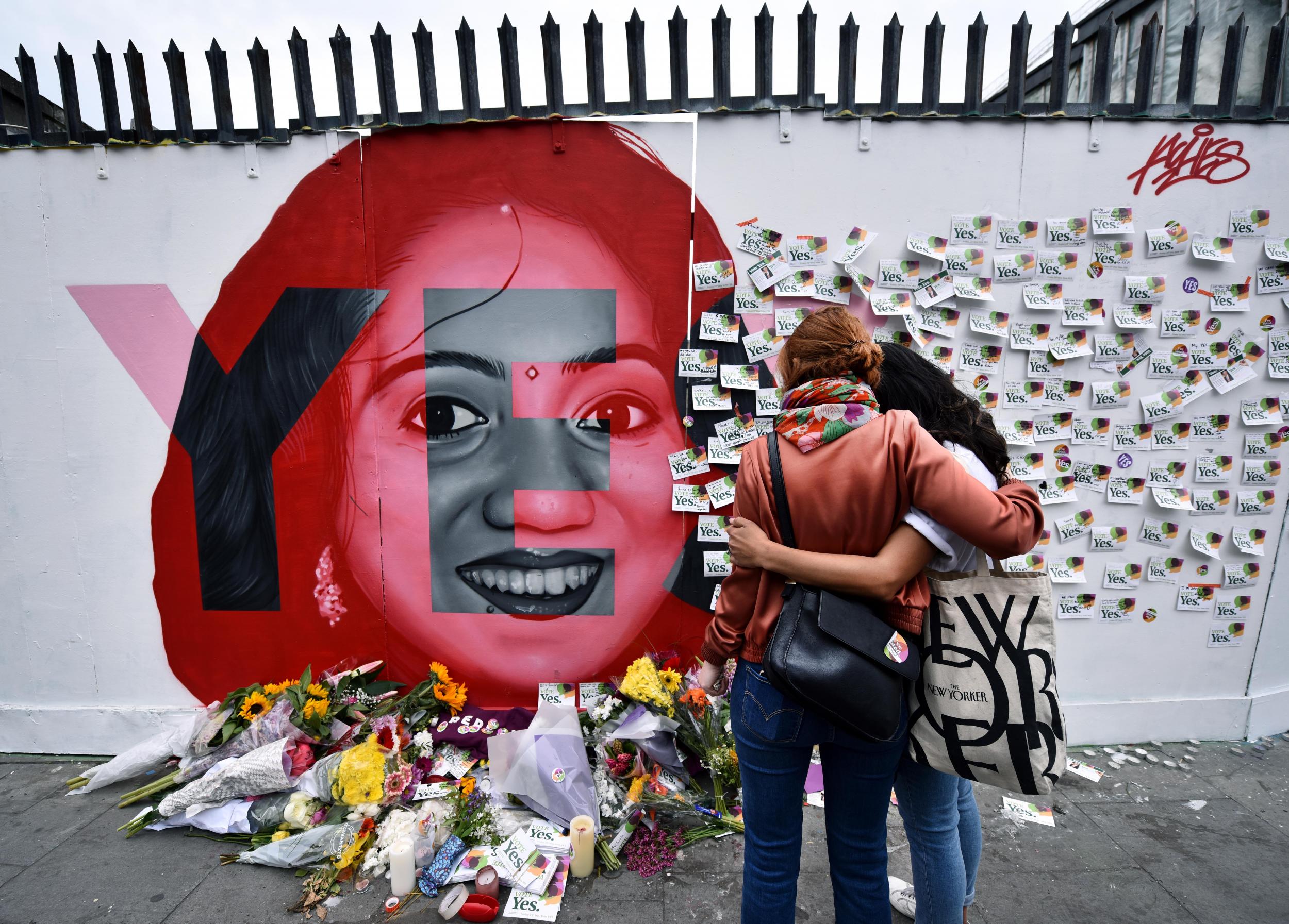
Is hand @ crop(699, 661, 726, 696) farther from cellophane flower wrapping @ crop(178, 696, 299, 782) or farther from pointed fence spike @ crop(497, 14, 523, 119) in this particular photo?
pointed fence spike @ crop(497, 14, 523, 119)

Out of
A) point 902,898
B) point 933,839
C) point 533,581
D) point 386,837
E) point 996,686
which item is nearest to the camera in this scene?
point 996,686

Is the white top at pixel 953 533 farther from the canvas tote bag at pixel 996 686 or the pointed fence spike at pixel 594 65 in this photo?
the pointed fence spike at pixel 594 65

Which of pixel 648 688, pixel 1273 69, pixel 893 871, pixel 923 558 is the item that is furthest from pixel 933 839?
pixel 1273 69

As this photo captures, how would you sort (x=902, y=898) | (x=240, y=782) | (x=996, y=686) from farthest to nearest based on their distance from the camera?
(x=240, y=782)
(x=902, y=898)
(x=996, y=686)

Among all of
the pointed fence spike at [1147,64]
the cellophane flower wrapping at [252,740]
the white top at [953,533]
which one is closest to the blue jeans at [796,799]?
the white top at [953,533]

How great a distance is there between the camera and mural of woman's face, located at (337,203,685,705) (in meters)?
2.72

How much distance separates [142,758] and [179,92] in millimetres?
2999

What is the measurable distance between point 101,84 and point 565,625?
323 cm

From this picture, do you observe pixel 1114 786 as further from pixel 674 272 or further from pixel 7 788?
pixel 7 788

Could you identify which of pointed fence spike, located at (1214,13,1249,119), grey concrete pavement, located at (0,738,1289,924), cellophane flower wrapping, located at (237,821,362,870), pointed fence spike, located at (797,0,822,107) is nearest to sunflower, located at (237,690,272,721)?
grey concrete pavement, located at (0,738,1289,924)

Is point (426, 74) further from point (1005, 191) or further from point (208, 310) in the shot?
point (1005, 191)

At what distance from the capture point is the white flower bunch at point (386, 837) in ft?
7.32

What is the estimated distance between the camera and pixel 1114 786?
8.79 ft

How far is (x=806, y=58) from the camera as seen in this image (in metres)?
2.58
